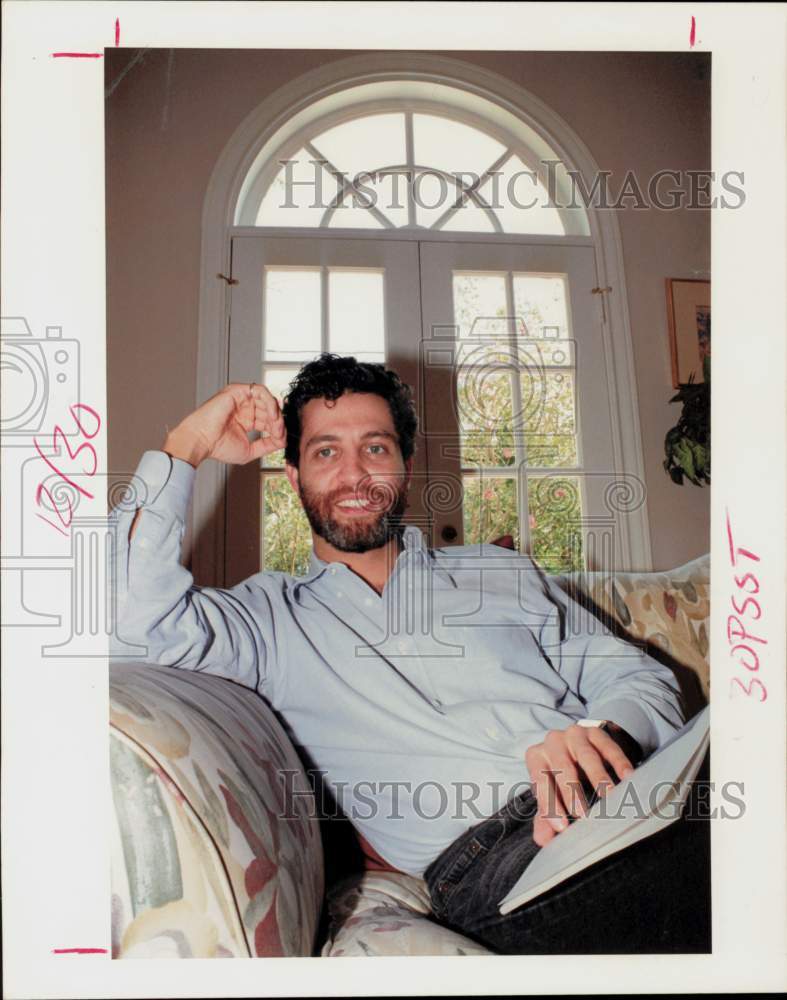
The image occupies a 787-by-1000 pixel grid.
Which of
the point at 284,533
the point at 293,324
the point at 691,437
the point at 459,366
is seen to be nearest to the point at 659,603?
the point at 691,437

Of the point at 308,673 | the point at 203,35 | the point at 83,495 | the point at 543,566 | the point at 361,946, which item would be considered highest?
the point at 203,35

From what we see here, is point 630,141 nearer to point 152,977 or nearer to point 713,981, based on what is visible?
point 713,981

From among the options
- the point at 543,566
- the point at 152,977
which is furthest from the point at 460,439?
the point at 152,977

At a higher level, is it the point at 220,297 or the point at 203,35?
the point at 203,35

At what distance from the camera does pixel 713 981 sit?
4.60 ft

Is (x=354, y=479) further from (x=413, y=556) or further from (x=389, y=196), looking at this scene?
Result: (x=389, y=196)

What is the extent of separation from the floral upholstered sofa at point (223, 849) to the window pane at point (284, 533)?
0.65 ft

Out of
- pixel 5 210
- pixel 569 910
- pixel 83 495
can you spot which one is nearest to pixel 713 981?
pixel 569 910

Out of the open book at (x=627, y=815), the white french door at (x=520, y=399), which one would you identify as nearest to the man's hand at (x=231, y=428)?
the white french door at (x=520, y=399)

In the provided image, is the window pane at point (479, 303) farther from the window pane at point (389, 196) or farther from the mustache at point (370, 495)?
the mustache at point (370, 495)

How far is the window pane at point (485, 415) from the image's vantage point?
1375mm

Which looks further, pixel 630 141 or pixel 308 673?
pixel 630 141

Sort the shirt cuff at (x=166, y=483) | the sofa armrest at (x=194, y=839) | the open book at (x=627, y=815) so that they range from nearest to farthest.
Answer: the sofa armrest at (x=194, y=839)
the open book at (x=627, y=815)
the shirt cuff at (x=166, y=483)

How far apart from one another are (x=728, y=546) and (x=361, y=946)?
2.77ft
